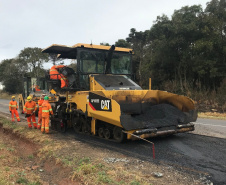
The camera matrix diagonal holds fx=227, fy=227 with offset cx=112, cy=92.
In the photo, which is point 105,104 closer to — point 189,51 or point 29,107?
point 29,107

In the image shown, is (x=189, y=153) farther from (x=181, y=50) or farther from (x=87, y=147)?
(x=181, y=50)

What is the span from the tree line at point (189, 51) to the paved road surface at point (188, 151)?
9.42 metres

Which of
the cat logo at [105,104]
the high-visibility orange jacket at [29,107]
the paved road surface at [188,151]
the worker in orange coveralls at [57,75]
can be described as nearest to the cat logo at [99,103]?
the cat logo at [105,104]

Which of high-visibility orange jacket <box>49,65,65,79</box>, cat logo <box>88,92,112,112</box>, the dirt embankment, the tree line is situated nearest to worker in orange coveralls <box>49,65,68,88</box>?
high-visibility orange jacket <box>49,65,65,79</box>

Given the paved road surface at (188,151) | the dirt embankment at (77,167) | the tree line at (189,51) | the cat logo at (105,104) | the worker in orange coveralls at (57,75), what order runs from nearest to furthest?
the dirt embankment at (77,167) → the paved road surface at (188,151) → the cat logo at (105,104) → the worker in orange coveralls at (57,75) → the tree line at (189,51)

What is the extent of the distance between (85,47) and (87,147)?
3094 millimetres

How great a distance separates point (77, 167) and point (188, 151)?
258 centimetres

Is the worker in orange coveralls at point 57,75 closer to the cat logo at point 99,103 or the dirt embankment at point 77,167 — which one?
the cat logo at point 99,103

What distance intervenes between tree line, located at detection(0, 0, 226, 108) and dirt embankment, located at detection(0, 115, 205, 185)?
411 inches

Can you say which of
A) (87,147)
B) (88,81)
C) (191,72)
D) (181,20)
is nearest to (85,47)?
(88,81)

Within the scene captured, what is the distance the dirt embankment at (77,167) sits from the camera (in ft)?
12.4

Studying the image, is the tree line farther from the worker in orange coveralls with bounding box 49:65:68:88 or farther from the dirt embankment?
the dirt embankment

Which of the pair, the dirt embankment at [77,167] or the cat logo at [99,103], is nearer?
the dirt embankment at [77,167]

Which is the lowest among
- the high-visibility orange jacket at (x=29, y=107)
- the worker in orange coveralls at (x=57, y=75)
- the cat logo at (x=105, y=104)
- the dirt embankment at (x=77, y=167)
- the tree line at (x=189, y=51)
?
the dirt embankment at (x=77, y=167)
